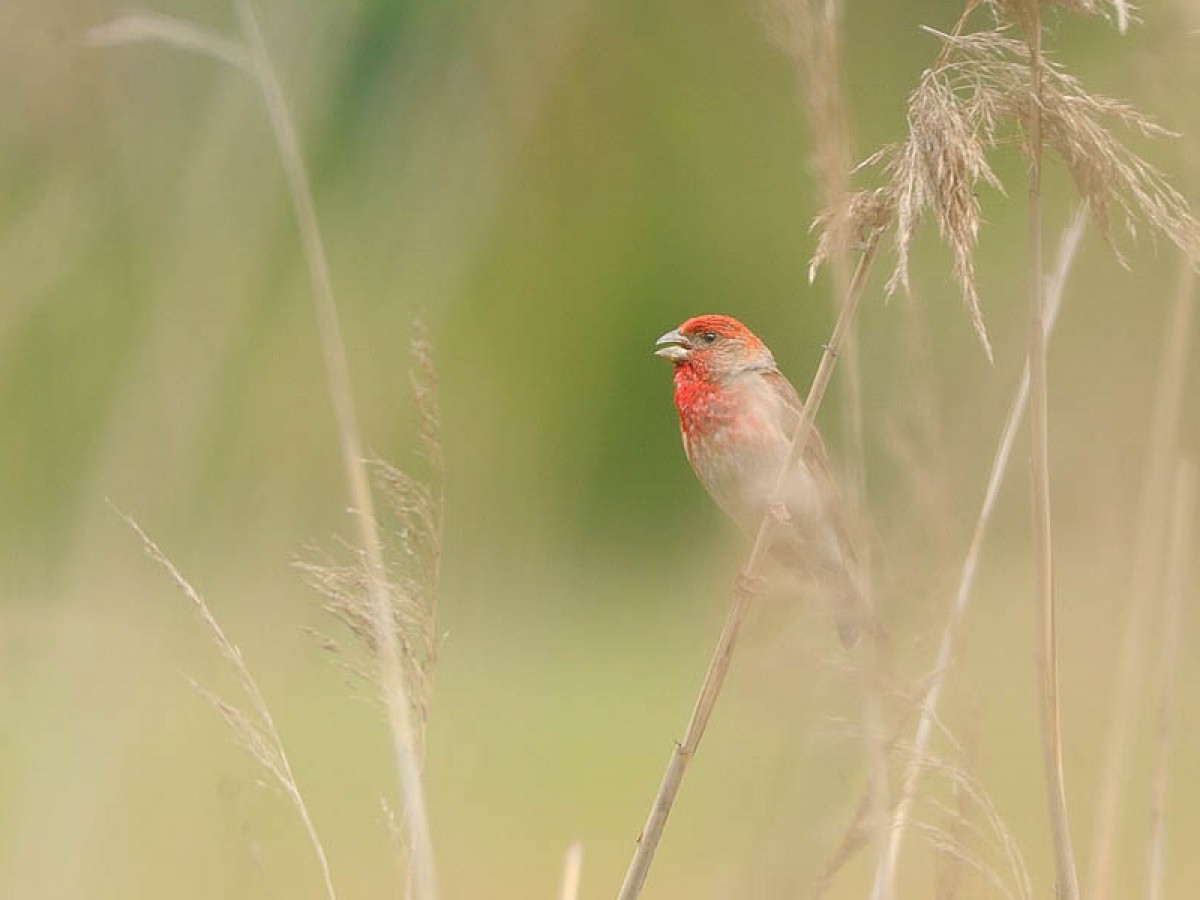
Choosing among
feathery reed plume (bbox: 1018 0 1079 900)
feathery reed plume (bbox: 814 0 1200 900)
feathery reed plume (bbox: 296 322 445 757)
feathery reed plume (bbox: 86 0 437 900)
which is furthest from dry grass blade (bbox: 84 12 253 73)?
feathery reed plume (bbox: 1018 0 1079 900)

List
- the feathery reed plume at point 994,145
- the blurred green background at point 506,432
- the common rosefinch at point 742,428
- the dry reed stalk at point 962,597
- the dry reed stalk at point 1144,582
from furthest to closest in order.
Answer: the common rosefinch at point 742,428 < the blurred green background at point 506,432 < the dry reed stalk at point 1144,582 < the dry reed stalk at point 962,597 < the feathery reed plume at point 994,145

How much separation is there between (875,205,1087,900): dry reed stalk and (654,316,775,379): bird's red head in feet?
4.50

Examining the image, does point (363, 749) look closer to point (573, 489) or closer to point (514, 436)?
point (514, 436)

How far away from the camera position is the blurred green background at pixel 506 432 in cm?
249

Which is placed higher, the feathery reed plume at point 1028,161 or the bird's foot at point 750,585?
the feathery reed plume at point 1028,161

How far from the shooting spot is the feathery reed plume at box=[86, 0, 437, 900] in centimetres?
185

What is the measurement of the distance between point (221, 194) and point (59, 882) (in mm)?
1180

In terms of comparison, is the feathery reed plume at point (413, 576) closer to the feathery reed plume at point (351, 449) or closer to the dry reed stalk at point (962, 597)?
the feathery reed plume at point (351, 449)

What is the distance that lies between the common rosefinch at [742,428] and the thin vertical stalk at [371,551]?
138 cm

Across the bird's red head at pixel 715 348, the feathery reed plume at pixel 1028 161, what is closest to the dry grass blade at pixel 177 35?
the feathery reed plume at pixel 1028 161

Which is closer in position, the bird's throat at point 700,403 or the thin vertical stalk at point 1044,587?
the thin vertical stalk at point 1044,587

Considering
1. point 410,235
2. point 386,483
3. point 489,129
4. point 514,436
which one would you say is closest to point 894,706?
point 386,483

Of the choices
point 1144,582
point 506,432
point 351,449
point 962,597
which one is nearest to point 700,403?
point 1144,582

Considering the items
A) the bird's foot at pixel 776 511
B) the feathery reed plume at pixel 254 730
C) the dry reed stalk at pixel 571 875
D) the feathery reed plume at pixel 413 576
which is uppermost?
the bird's foot at pixel 776 511
